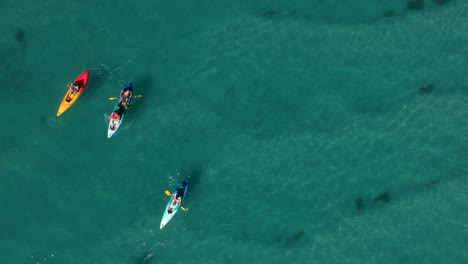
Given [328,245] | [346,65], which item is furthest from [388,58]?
[328,245]

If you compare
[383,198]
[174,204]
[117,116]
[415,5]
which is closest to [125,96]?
[117,116]

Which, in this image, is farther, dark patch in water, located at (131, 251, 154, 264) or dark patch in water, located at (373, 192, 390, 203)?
dark patch in water, located at (131, 251, 154, 264)

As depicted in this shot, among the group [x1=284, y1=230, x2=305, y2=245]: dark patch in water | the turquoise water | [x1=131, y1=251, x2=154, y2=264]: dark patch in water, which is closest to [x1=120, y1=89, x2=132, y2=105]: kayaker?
the turquoise water

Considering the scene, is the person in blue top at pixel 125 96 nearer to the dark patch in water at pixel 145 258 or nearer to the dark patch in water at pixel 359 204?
the dark patch in water at pixel 145 258

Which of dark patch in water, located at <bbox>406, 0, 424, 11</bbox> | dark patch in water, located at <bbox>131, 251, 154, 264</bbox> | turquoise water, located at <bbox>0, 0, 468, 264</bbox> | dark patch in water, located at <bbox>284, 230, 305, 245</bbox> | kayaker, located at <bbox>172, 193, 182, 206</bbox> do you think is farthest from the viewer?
dark patch in water, located at <bbox>131, 251, 154, 264</bbox>

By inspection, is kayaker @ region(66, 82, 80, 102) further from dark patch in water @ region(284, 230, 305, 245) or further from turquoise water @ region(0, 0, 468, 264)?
dark patch in water @ region(284, 230, 305, 245)

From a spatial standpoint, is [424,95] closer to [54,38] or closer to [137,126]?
[137,126]

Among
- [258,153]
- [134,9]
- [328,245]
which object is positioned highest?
[134,9]
